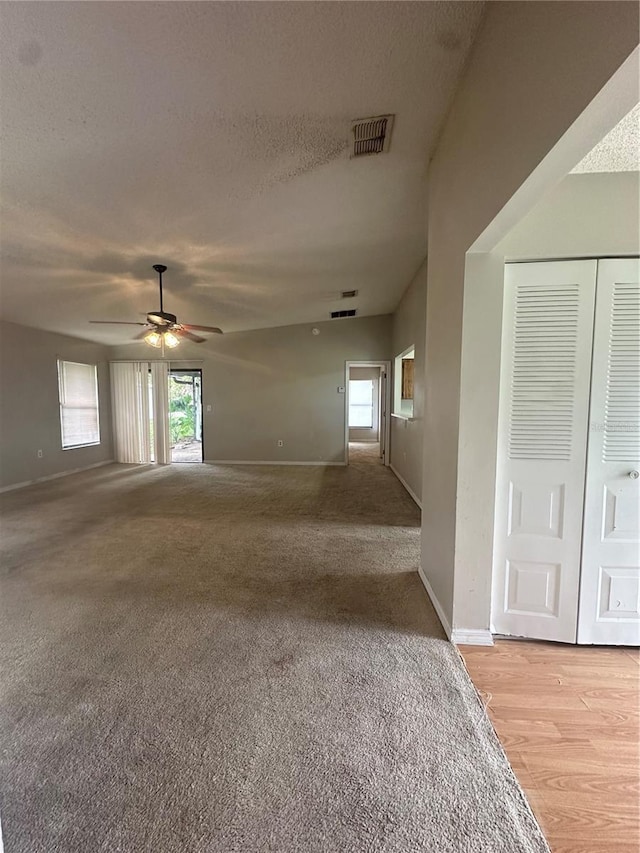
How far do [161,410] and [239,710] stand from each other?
21.5 ft

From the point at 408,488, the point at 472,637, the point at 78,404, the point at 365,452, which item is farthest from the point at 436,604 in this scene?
the point at 78,404

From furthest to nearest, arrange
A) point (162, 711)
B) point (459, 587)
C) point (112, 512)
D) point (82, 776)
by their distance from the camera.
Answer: point (112, 512) → point (459, 587) → point (162, 711) → point (82, 776)

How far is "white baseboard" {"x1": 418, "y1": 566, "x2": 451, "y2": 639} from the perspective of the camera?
1967 mm

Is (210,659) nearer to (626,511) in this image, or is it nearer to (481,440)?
(481,440)

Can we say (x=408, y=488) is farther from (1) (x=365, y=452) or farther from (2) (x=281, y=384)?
(1) (x=365, y=452)

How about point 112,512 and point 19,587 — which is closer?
point 19,587

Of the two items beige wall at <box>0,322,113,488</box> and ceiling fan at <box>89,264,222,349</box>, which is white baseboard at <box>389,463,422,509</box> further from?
beige wall at <box>0,322,113,488</box>

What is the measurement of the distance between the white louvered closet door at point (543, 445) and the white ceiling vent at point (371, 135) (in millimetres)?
1016

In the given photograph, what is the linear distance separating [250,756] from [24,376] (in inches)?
247

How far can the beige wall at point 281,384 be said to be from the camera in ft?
22.5

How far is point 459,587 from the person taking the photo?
1.88m

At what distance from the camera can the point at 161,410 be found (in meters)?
7.18

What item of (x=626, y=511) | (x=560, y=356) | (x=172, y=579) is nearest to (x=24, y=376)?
(x=172, y=579)

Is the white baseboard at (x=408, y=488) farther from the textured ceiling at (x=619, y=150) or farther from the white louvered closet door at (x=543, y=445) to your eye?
the textured ceiling at (x=619, y=150)
